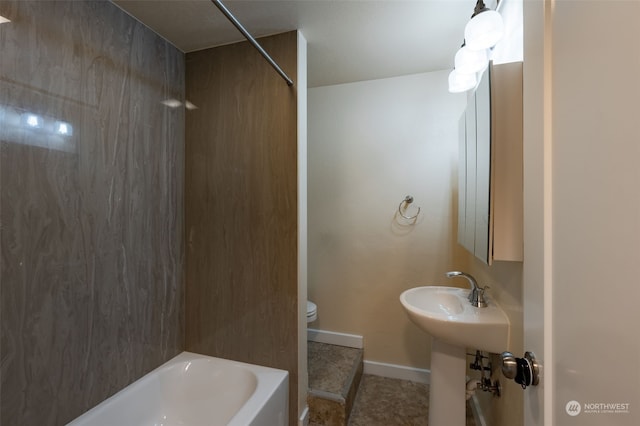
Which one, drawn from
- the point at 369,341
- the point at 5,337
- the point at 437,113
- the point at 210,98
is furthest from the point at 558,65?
the point at 369,341

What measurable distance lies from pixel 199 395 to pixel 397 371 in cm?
144

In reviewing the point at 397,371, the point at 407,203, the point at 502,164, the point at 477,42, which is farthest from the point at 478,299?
the point at 477,42

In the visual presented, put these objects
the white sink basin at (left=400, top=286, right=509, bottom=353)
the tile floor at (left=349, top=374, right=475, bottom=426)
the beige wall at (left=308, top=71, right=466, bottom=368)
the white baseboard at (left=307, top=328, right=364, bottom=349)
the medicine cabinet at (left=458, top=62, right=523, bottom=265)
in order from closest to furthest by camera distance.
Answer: the medicine cabinet at (left=458, top=62, right=523, bottom=265)
the white sink basin at (left=400, top=286, right=509, bottom=353)
the tile floor at (left=349, top=374, right=475, bottom=426)
the beige wall at (left=308, top=71, right=466, bottom=368)
the white baseboard at (left=307, top=328, right=364, bottom=349)

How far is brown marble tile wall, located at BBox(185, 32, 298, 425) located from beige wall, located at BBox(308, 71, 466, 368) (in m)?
0.74

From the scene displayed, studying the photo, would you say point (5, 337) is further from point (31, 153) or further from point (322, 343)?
point (322, 343)

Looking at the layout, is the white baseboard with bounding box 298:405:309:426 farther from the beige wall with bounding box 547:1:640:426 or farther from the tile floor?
the beige wall with bounding box 547:1:640:426

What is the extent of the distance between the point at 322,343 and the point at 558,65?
2.29 meters

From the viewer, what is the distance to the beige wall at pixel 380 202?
1.98m

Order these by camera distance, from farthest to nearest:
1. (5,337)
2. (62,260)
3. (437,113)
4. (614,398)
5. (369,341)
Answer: (369,341)
(437,113)
(62,260)
(5,337)
(614,398)

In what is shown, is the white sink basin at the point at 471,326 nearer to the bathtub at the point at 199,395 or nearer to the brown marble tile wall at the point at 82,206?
the bathtub at the point at 199,395

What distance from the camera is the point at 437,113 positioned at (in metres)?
1.99

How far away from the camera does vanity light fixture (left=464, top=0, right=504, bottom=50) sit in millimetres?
A: 1066

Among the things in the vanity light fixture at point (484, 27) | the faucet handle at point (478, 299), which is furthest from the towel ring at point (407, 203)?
the vanity light fixture at point (484, 27)

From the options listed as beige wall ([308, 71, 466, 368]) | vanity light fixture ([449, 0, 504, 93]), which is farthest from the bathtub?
vanity light fixture ([449, 0, 504, 93])
